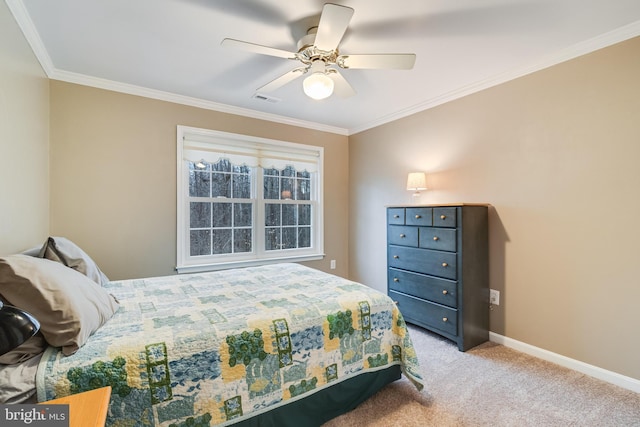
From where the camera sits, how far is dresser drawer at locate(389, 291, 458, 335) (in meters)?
2.62

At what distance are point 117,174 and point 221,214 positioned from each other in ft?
3.68

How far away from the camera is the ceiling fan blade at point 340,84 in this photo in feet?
6.98

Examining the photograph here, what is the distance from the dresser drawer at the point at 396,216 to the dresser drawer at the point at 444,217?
0.41 m

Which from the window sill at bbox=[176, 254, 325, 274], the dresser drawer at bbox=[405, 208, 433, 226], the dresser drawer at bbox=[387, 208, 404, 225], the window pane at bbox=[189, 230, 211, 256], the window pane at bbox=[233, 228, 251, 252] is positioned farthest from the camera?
the window pane at bbox=[233, 228, 251, 252]

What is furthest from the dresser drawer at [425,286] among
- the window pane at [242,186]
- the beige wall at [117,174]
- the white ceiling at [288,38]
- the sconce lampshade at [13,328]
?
the sconce lampshade at [13,328]

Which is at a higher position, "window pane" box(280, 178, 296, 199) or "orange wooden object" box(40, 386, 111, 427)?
"window pane" box(280, 178, 296, 199)

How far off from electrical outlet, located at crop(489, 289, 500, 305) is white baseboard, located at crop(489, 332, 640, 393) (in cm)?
29

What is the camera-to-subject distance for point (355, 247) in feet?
14.2

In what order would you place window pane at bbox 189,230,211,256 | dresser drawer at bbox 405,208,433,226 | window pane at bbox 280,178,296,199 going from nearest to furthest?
1. dresser drawer at bbox 405,208,433,226
2. window pane at bbox 189,230,211,256
3. window pane at bbox 280,178,296,199

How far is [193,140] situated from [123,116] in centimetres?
67

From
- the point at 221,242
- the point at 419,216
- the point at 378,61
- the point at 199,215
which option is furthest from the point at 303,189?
the point at 378,61

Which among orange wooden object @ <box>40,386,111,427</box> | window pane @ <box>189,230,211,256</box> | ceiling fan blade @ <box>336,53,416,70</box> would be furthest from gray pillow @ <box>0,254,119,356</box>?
window pane @ <box>189,230,211,256</box>

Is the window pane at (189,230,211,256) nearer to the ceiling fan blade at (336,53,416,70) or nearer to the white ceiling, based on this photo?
the white ceiling

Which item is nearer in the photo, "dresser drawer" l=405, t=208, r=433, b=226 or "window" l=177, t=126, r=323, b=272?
"dresser drawer" l=405, t=208, r=433, b=226
